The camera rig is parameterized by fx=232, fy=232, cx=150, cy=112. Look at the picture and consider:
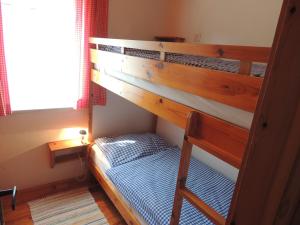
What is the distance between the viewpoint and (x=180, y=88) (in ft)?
3.80

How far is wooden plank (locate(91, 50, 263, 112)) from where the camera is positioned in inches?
33.9

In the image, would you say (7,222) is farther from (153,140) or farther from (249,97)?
(249,97)

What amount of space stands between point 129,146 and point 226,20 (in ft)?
5.06

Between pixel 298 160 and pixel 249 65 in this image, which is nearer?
pixel 298 160

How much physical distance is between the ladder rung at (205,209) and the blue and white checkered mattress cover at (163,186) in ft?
1.73

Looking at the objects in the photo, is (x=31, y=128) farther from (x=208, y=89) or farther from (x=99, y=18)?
(x=208, y=89)

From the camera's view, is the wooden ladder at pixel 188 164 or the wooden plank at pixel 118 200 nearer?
the wooden ladder at pixel 188 164

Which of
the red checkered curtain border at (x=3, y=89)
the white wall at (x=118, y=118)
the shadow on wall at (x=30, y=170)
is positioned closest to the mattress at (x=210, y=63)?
the white wall at (x=118, y=118)

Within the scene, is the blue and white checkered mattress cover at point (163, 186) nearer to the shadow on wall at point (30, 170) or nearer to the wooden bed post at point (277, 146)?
the shadow on wall at point (30, 170)

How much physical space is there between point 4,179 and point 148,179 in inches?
58.9

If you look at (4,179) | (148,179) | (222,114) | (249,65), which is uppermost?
(249,65)

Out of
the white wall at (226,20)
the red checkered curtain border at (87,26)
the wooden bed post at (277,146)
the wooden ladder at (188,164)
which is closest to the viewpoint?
the wooden bed post at (277,146)

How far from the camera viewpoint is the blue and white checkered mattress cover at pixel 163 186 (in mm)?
1596

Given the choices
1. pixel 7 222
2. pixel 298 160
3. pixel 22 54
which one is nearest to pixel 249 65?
pixel 298 160
